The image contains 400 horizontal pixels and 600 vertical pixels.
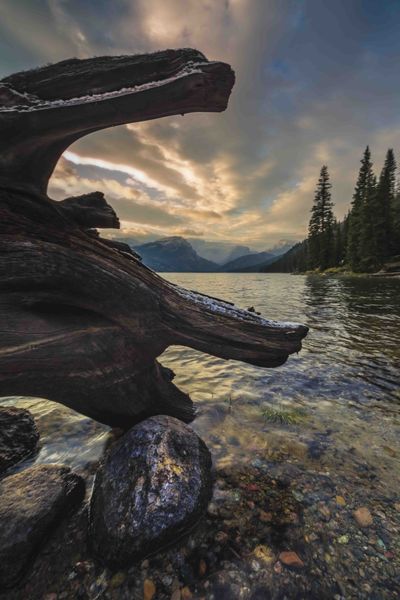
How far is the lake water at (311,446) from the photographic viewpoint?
2.75 metres

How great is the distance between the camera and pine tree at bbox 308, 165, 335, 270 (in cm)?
7638

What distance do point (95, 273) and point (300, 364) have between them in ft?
24.8

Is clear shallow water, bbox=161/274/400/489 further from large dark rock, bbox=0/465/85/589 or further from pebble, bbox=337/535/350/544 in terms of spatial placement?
large dark rock, bbox=0/465/85/589

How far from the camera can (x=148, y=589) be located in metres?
2.51

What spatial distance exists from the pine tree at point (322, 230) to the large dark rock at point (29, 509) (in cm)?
8376

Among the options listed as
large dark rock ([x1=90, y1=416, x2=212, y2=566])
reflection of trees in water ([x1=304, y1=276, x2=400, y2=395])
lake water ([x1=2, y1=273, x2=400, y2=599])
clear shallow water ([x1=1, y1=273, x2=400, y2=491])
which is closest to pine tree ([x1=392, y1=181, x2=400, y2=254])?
reflection of trees in water ([x1=304, y1=276, x2=400, y2=395])

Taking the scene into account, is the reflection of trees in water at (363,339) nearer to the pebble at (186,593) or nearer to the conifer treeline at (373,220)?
the pebble at (186,593)

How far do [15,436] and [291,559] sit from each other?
454cm

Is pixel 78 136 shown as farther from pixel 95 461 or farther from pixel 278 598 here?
pixel 278 598

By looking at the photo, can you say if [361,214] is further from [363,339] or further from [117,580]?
[117,580]

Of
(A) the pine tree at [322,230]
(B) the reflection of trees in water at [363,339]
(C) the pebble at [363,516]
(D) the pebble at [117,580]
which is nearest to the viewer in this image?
(D) the pebble at [117,580]

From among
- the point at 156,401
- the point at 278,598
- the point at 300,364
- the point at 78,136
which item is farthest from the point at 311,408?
the point at 78,136

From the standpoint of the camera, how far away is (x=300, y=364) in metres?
8.94

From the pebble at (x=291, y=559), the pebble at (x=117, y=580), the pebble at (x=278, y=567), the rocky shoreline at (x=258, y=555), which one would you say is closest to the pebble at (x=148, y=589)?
the rocky shoreline at (x=258, y=555)
